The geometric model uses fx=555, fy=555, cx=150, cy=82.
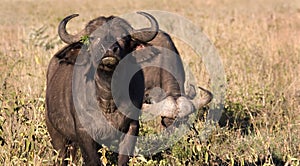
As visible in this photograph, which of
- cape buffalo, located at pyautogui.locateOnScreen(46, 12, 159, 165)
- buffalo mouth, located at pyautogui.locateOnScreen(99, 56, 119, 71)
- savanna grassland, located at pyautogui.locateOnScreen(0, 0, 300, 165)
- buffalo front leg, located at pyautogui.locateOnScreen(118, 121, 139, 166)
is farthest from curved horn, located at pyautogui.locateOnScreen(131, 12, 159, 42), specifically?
savanna grassland, located at pyautogui.locateOnScreen(0, 0, 300, 165)

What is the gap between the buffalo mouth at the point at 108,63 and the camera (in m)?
4.41

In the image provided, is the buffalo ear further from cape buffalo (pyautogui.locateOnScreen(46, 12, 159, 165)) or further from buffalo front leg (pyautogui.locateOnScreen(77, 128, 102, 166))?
buffalo front leg (pyautogui.locateOnScreen(77, 128, 102, 166))

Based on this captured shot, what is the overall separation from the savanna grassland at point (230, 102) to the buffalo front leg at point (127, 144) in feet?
0.75

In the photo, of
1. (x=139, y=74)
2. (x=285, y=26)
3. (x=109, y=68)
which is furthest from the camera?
(x=285, y=26)

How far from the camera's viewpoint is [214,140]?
5688 millimetres

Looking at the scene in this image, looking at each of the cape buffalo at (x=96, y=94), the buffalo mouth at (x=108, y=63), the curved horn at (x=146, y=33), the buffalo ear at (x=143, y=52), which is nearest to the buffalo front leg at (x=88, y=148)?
the cape buffalo at (x=96, y=94)

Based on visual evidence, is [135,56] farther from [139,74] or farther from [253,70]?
[253,70]

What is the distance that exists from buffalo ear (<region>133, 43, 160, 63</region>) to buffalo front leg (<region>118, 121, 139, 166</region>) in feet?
1.96

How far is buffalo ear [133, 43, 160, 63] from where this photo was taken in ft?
16.6

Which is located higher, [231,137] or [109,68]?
[109,68]


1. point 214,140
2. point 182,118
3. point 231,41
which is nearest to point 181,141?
point 182,118

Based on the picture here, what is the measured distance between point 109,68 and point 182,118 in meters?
0.98

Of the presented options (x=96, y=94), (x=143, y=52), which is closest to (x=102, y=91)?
(x=96, y=94)

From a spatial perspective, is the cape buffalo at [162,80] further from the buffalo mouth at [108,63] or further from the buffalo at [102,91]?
the buffalo mouth at [108,63]
